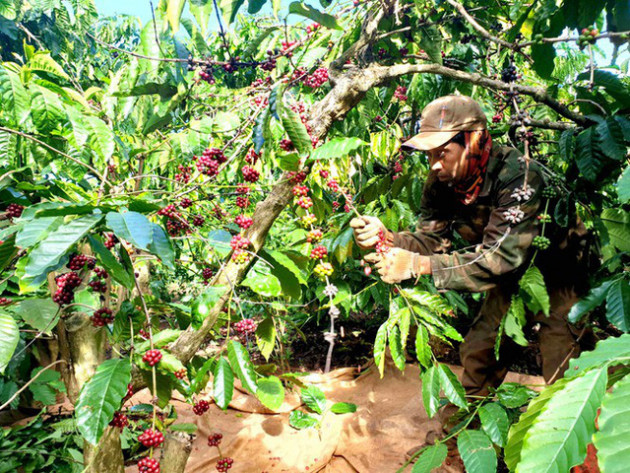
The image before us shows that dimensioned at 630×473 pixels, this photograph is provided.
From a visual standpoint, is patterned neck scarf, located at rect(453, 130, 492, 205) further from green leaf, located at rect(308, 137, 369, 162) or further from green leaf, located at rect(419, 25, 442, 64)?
green leaf, located at rect(308, 137, 369, 162)

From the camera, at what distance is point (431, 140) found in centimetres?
→ 173

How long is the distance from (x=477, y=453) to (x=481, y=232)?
1285 millimetres

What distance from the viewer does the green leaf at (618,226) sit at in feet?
4.77

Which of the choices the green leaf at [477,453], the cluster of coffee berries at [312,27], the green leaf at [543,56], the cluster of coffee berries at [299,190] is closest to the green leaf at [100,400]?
the cluster of coffee berries at [299,190]

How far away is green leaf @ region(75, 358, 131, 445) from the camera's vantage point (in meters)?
0.86

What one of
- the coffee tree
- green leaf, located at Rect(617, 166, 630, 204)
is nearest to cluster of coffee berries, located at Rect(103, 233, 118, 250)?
the coffee tree

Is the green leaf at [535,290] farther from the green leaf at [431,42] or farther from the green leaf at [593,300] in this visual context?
the green leaf at [431,42]

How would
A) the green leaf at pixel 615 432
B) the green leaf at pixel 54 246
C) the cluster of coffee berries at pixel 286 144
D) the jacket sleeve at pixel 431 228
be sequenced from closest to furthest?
1. the green leaf at pixel 615 432
2. the green leaf at pixel 54 246
3. the cluster of coffee berries at pixel 286 144
4. the jacket sleeve at pixel 431 228

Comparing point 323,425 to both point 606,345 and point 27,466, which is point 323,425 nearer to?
point 27,466

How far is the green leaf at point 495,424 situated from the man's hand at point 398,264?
0.56 m

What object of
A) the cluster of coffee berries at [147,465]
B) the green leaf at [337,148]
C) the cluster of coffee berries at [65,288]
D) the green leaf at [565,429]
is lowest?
the cluster of coffee berries at [147,465]

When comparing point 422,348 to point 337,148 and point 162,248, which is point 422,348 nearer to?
point 337,148

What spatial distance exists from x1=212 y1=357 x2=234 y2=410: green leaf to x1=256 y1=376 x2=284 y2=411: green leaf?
0.17 meters

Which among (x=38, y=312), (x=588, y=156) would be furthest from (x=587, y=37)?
(x=38, y=312)
